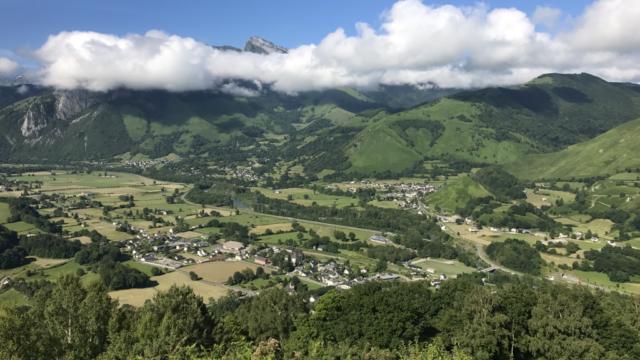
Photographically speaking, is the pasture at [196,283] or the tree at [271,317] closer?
the tree at [271,317]

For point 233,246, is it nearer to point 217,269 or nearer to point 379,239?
point 217,269

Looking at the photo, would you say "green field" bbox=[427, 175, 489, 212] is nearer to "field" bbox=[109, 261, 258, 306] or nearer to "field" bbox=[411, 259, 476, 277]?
"field" bbox=[411, 259, 476, 277]

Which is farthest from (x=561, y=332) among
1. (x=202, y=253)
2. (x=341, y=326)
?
(x=202, y=253)

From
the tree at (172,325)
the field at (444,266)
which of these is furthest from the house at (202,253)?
the tree at (172,325)

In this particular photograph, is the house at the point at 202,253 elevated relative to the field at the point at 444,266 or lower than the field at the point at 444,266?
lower

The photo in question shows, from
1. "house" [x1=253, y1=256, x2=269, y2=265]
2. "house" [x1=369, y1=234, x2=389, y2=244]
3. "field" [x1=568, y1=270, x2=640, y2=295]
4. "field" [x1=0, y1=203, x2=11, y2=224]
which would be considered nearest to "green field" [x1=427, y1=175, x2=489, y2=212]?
"house" [x1=369, y1=234, x2=389, y2=244]

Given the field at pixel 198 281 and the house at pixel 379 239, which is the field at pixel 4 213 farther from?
the house at pixel 379 239

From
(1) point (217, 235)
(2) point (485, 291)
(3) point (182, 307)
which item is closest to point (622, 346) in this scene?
(2) point (485, 291)
